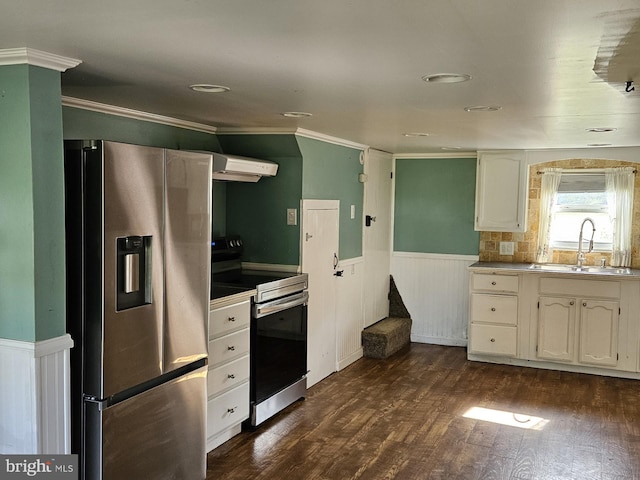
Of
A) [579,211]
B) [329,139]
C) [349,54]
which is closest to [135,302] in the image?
[349,54]

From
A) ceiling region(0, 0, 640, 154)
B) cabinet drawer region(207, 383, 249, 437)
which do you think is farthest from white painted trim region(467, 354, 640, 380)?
cabinet drawer region(207, 383, 249, 437)

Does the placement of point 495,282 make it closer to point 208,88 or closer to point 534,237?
point 534,237

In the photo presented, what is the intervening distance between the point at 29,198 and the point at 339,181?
3.27m

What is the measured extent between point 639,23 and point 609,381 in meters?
4.30

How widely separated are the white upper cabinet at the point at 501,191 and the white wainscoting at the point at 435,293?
53 centimetres

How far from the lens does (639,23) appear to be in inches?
66.5

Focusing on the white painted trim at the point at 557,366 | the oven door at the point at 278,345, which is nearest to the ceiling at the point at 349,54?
the oven door at the point at 278,345

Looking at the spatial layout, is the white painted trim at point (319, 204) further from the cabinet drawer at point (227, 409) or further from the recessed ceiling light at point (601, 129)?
the recessed ceiling light at point (601, 129)

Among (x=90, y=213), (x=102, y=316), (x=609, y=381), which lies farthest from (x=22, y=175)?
(x=609, y=381)

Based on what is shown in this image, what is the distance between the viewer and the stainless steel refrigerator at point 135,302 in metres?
2.51

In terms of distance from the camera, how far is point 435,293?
21.3 feet

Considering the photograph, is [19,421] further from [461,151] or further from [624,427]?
[461,151]

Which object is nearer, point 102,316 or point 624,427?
point 102,316

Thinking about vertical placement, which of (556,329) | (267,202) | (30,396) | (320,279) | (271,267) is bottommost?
(556,329)
